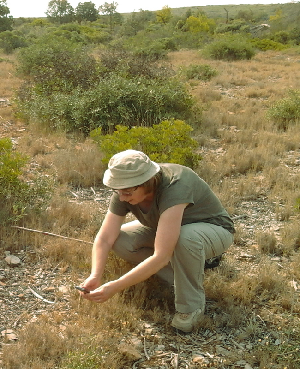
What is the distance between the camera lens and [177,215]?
106 inches

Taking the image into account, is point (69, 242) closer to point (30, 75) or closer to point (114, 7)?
point (30, 75)

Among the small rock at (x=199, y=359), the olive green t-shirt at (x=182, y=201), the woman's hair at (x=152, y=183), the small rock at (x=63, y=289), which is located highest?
the woman's hair at (x=152, y=183)

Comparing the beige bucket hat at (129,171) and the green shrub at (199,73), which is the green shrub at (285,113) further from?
the beige bucket hat at (129,171)

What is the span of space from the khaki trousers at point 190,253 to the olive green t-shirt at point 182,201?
7 centimetres

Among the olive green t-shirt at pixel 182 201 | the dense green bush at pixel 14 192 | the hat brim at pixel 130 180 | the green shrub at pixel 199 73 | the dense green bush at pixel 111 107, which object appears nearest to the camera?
the hat brim at pixel 130 180

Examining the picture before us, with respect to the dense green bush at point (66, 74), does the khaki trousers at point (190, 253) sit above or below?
below

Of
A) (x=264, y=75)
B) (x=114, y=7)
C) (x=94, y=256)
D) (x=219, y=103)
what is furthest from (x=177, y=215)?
(x=114, y=7)

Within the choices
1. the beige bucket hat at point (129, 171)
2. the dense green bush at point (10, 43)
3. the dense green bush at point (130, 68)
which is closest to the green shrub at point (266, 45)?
the dense green bush at point (10, 43)

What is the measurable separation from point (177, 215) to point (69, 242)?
60.7 inches

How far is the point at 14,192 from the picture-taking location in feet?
14.7

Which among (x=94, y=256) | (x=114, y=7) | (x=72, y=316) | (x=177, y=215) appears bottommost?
(x=72, y=316)

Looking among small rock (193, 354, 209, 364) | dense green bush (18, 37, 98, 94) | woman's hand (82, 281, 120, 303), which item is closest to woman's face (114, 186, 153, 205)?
woman's hand (82, 281, 120, 303)

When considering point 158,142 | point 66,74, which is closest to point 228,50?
point 66,74

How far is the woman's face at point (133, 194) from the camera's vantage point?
2.67 metres
